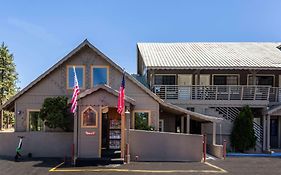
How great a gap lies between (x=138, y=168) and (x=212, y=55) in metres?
15.5

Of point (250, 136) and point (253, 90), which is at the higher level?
point (253, 90)

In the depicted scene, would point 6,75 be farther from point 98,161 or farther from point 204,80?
point 98,161

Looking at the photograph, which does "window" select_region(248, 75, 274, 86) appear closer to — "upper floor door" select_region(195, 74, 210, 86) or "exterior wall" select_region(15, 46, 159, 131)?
"upper floor door" select_region(195, 74, 210, 86)

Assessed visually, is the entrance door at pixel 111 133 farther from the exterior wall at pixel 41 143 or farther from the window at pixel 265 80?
the window at pixel 265 80

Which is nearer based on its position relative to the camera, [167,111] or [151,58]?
[167,111]

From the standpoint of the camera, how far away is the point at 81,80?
22.3m

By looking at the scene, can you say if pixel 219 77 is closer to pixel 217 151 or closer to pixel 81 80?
→ pixel 217 151

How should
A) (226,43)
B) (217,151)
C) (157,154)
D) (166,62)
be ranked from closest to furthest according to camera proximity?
1. (157,154)
2. (217,151)
3. (166,62)
4. (226,43)

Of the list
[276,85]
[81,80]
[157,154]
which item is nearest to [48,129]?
[81,80]

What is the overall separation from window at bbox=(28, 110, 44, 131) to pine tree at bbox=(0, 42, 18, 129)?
25.9m

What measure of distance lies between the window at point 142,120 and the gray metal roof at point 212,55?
4388mm

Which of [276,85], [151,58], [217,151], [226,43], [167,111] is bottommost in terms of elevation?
[217,151]

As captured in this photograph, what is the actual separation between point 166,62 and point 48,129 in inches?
398

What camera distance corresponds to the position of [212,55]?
29.0 meters
